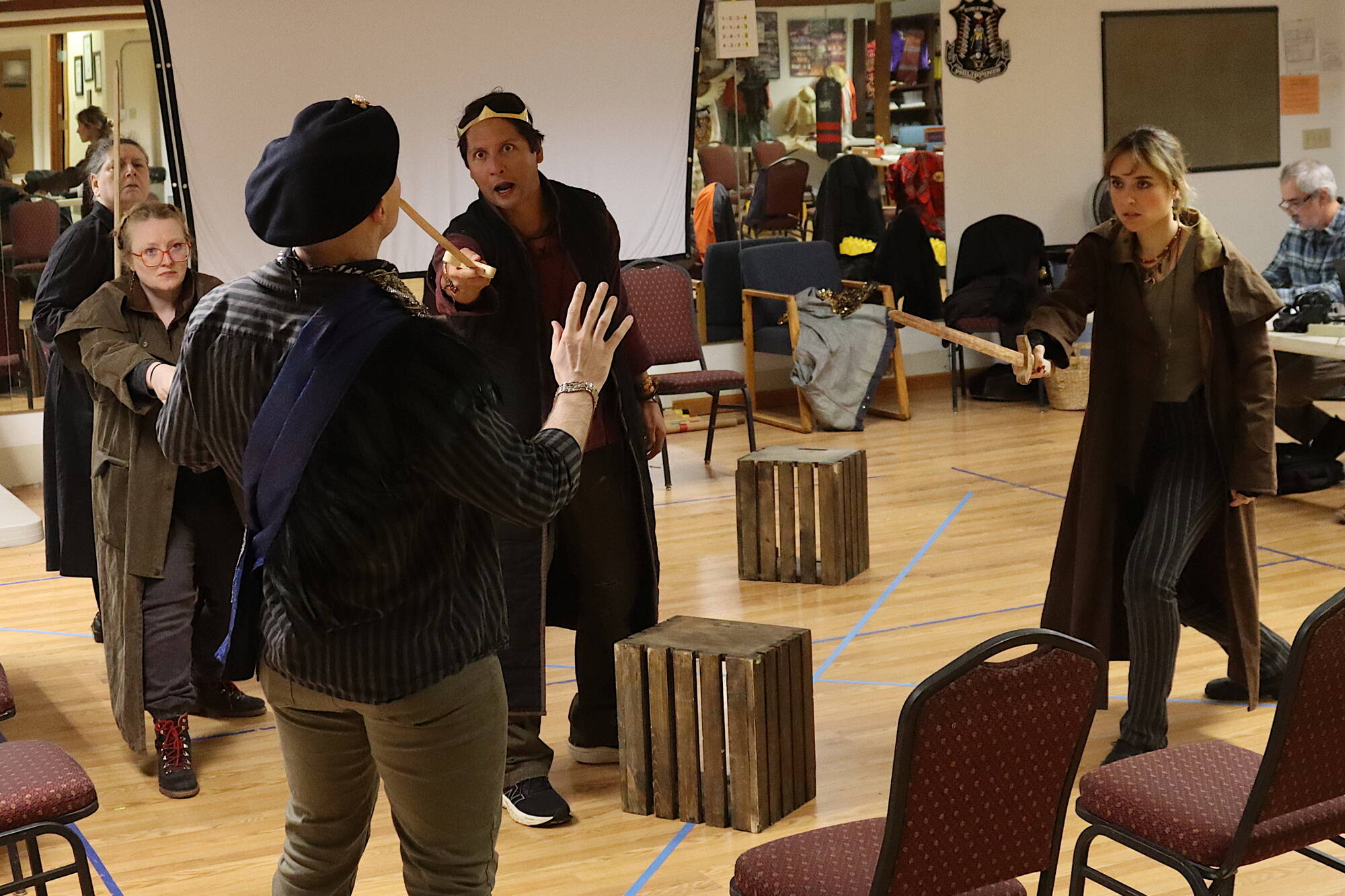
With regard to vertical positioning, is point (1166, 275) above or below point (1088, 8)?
below

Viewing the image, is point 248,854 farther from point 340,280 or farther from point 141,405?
point 340,280

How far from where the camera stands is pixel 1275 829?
92.6 inches

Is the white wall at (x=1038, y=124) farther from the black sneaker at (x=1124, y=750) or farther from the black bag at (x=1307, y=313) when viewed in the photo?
the black sneaker at (x=1124, y=750)

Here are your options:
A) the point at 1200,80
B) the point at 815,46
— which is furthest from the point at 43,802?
the point at 1200,80

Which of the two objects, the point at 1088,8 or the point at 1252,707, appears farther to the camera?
the point at 1088,8

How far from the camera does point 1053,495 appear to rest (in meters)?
6.74

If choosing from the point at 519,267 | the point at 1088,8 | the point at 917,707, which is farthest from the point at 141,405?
the point at 1088,8

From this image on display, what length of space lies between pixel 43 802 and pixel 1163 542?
2.48m

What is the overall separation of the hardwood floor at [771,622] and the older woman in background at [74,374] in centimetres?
47

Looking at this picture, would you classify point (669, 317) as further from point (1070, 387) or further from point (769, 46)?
point (1070, 387)

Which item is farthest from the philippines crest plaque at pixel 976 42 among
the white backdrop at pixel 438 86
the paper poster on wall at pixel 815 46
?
the white backdrop at pixel 438 86

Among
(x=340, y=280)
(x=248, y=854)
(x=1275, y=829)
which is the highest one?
(x=340, y=280)

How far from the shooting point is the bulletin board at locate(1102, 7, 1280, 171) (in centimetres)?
973

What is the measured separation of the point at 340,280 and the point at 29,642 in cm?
370
